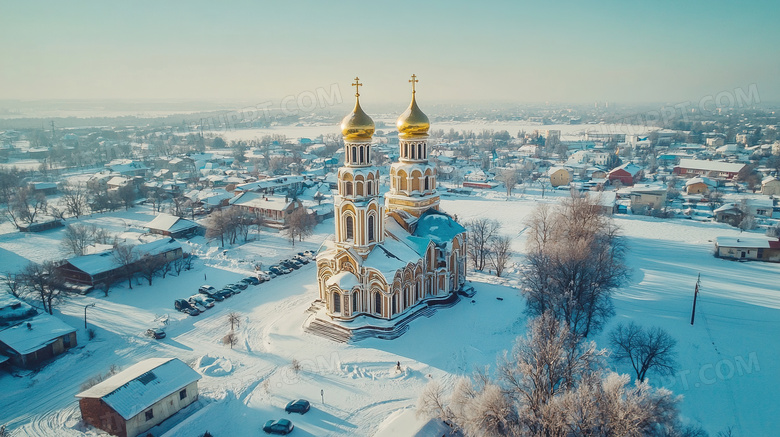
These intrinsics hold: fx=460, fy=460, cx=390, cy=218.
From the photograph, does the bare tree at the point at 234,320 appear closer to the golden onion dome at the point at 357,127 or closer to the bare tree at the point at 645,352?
the golden onion dome at the point at 357,127

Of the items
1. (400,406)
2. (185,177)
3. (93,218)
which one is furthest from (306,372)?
(185,177)

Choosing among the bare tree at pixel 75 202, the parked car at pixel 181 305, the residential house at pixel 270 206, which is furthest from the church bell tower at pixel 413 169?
the bare tree at pixel 75 202

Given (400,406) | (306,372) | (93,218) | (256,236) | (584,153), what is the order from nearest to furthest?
(400,406) → (306,372) → (256,236) → (93,218) → (584,153)

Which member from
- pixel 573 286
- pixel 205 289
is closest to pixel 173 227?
pixel 205 289

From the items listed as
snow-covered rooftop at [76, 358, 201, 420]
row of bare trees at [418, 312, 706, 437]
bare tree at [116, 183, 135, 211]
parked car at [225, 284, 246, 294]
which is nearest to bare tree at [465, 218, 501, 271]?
parked car at [225, 284, 246, 294]

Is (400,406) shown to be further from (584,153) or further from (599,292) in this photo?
(584,153)

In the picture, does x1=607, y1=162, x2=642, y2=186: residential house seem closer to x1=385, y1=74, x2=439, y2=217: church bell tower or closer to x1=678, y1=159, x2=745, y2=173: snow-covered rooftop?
x1=678, y1=159, x2=745, y2=173: snow-covered rooftop
